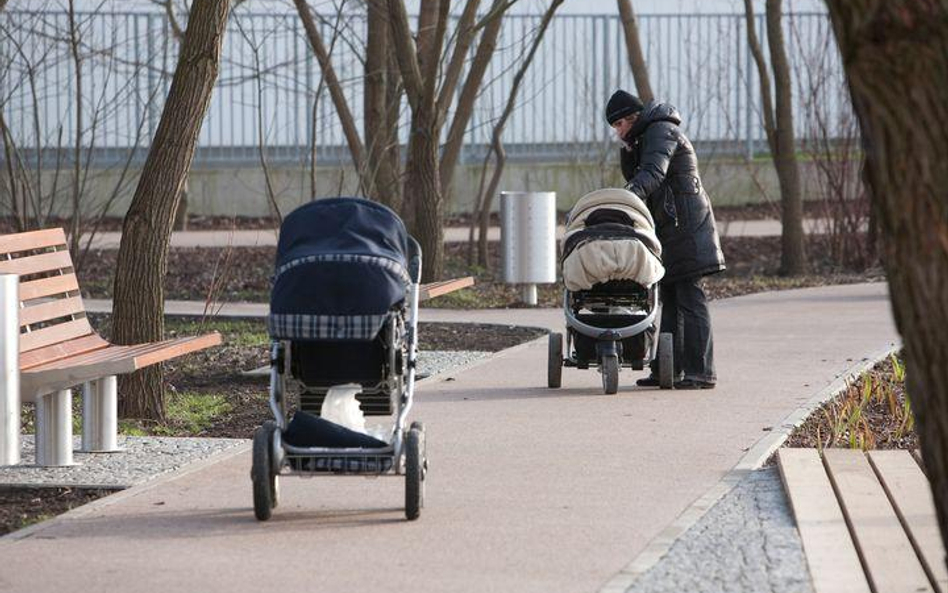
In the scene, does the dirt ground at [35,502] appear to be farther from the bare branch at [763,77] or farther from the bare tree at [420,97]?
the bare branch at [763,77]

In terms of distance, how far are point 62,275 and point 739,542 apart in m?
3.82

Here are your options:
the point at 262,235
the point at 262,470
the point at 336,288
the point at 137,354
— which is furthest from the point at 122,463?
the point at 262,235

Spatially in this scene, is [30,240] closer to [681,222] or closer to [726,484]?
[726,484]

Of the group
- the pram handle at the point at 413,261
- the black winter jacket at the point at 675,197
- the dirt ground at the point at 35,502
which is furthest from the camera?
the black winter jacket at the point at 675,197

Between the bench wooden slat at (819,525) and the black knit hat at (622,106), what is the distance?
2.92 m

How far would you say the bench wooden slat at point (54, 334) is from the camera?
8.07 metres

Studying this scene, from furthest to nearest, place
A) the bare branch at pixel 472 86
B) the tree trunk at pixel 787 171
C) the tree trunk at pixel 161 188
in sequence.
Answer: the tree trunk at pixel 787 171 → the bare branch at pixel 472 86 → the tree trunk at pixel 161 188

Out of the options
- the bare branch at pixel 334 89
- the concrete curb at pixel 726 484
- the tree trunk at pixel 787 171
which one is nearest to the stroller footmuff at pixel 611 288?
the concrete curb at pixel 726 484

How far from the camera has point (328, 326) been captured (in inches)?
264

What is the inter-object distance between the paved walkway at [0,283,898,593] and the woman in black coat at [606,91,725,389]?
287mm

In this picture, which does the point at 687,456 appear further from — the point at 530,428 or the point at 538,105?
the point at 538,105

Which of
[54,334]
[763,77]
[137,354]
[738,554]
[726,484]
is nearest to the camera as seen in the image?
[738,554]

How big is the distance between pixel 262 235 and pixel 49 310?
14.0 metres

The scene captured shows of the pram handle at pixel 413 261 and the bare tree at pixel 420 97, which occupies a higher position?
the bare tree at pixel 420 97
